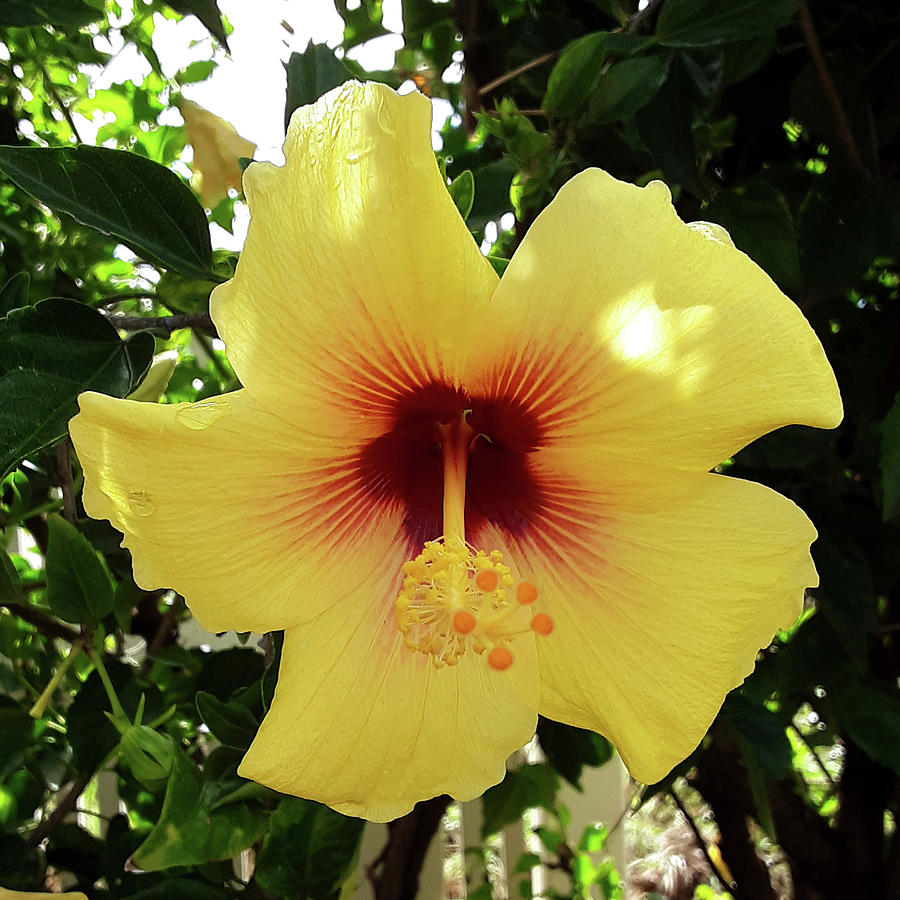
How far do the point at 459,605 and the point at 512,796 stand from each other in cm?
70

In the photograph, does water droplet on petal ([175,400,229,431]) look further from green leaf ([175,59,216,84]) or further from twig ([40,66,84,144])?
green leaf ([175,59,216,84])

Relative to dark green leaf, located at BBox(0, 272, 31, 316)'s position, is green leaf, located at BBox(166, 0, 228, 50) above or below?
above

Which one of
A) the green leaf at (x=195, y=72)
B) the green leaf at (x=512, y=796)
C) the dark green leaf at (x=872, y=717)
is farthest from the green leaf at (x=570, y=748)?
the green leaf at (x=195, y=72)

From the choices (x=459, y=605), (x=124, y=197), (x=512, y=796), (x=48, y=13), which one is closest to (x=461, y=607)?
(x=459, y=605)

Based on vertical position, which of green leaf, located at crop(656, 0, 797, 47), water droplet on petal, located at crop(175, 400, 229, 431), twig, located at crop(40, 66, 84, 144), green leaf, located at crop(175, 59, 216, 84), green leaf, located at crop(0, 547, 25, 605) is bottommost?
water droplet on petal, located at crop(175, 400, 229, 431)

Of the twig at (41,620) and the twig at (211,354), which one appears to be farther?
the twig at (211,354)

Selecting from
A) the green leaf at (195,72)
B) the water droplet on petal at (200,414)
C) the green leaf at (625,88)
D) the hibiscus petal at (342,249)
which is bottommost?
the water droplet on petal at (200,414)

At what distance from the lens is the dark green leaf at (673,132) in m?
0.70

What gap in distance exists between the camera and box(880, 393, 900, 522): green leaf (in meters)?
0.61

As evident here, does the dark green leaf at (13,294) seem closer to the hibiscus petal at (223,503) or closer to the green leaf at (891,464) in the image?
the hibiscus petal at (223,503)

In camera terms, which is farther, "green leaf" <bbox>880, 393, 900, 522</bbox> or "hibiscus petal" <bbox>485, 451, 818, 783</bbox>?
"green leaf" <bbox>880, 393, 900, 522</bbox>

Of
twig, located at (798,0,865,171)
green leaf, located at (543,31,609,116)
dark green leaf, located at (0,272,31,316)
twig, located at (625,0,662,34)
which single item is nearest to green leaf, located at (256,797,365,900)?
dark green leaf, located at (0,272,31,316)

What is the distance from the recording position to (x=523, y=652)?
1.76 feet

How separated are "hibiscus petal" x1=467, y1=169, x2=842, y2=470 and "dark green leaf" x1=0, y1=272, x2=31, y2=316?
343mm
